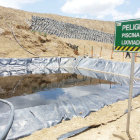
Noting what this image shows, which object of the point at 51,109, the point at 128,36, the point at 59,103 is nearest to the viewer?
the point at 128,36

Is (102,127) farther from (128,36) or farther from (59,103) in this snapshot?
(128,36)

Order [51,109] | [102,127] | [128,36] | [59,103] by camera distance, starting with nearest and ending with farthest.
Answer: [128,36]
[102,127]
[51,109]
[59,103]

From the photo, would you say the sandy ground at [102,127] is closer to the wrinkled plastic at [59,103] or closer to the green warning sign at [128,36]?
the wrinkled plastic at [59,103]

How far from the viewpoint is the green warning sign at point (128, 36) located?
3.31 metres

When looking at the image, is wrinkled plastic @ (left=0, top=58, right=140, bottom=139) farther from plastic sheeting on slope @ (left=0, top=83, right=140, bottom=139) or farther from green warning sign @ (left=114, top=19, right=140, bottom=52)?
green warning sign @ (left=114, top=19, right=140, bottom=52)

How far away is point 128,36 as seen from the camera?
343cm

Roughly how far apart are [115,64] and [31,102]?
9.23m

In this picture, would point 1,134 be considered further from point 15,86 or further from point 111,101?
point 15,86

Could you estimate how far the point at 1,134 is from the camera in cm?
364

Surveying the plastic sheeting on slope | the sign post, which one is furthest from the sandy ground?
the sign post

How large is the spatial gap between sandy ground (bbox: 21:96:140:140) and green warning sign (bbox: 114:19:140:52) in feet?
6.55

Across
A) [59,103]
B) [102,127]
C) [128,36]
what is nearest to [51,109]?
[59,103]

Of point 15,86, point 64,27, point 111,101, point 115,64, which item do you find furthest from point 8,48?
point 64,27

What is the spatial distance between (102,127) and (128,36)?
2.41 m
